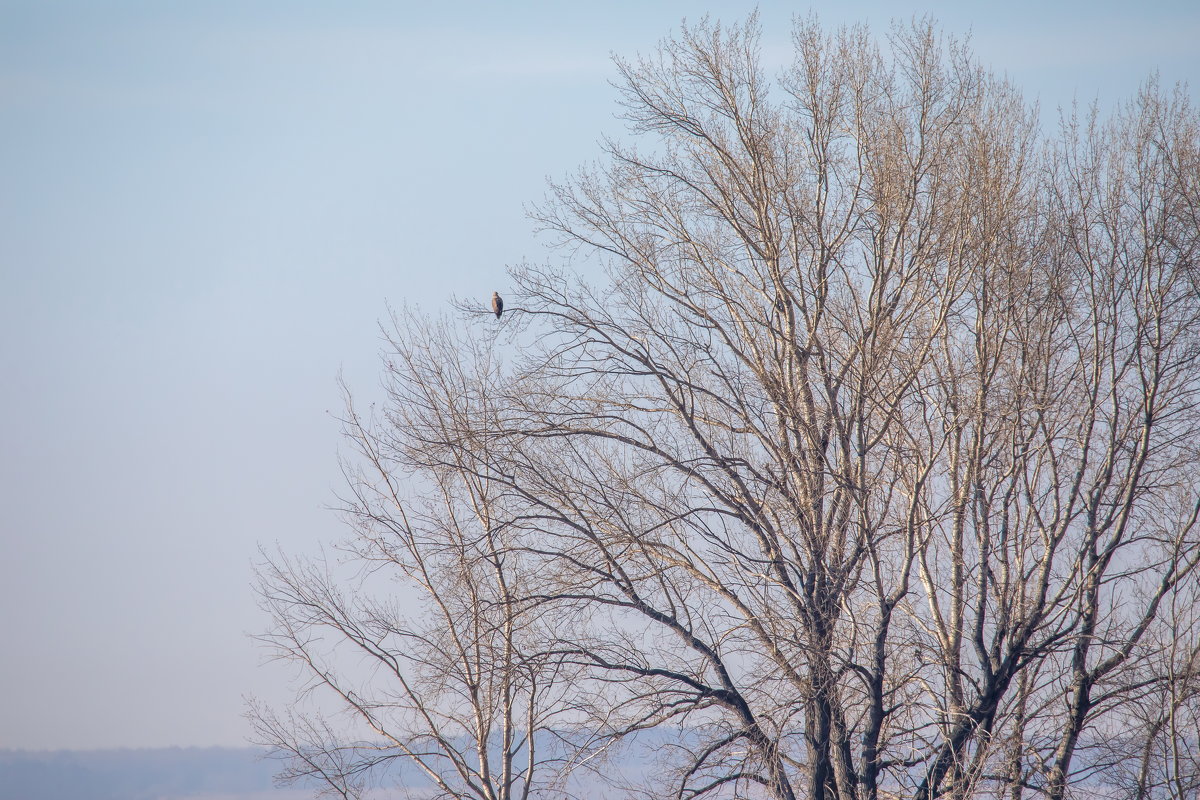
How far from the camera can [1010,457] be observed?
10.1 meters

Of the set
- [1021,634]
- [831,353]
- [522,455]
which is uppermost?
[831,353]

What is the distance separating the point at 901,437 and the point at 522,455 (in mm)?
3704

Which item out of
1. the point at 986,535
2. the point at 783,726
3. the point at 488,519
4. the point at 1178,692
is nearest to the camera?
the point at 783,726

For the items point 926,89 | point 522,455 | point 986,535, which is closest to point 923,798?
point 986,535

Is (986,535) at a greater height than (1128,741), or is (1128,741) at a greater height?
(986,535)

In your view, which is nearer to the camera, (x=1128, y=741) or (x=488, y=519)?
(x=1128, y=741)

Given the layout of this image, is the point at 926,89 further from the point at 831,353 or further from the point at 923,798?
the point at 923,798

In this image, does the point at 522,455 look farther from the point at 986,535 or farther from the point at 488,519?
the point at 986,535

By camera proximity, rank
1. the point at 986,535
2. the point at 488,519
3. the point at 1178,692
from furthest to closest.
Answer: the point at 488,519 < the point at 986,535 < the point at 1178,692

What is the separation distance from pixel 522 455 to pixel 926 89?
543cm

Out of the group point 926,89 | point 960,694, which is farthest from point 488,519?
point 926,89

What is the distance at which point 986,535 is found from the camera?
9.95 metres

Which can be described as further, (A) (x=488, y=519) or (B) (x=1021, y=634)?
(A) (x=488, y=519)

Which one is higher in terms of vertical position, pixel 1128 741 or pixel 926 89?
pixel 926 89
